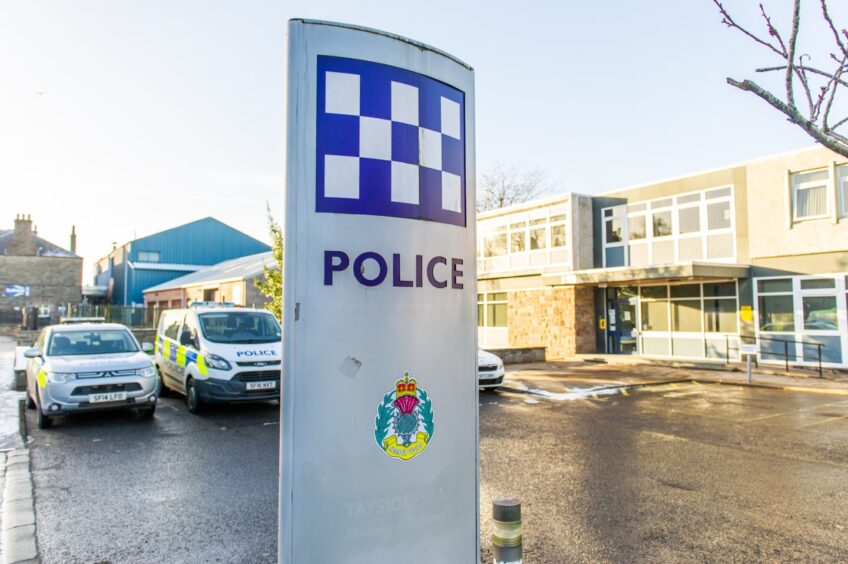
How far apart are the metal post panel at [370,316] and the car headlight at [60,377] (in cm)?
802

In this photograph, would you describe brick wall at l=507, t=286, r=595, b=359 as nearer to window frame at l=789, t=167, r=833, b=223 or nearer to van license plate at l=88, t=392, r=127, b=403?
window frame at l=789, t=167, r=833, b=223

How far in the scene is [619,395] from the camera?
1334cm

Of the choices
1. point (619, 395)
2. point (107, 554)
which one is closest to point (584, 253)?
point (619, 395)

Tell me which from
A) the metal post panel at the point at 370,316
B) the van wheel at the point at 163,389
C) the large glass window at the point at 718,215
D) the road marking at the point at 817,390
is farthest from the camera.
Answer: the large glass window at the point at 718,215

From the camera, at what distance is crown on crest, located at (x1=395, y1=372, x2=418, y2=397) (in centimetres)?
262

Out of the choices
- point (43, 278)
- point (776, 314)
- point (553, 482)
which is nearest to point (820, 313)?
point (776, 314)

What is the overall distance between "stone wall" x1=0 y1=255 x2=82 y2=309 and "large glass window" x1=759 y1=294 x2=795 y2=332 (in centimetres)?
5370

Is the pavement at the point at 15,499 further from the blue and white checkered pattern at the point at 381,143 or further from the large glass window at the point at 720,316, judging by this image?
the large glass window at the point at 720,316

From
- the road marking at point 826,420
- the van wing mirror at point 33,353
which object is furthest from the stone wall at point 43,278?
the road marking at point 826,420

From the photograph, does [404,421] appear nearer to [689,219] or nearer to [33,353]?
[33,353]

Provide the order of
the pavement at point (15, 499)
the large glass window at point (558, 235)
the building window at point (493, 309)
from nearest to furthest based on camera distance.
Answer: the pavement at point (15, 499), the large glass window at point (558, 235), the building window at point (493, 309)

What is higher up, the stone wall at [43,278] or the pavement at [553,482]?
the stone wall at [43,278]

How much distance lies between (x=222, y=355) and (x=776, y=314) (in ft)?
57.3

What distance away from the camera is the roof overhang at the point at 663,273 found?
62.2ft
